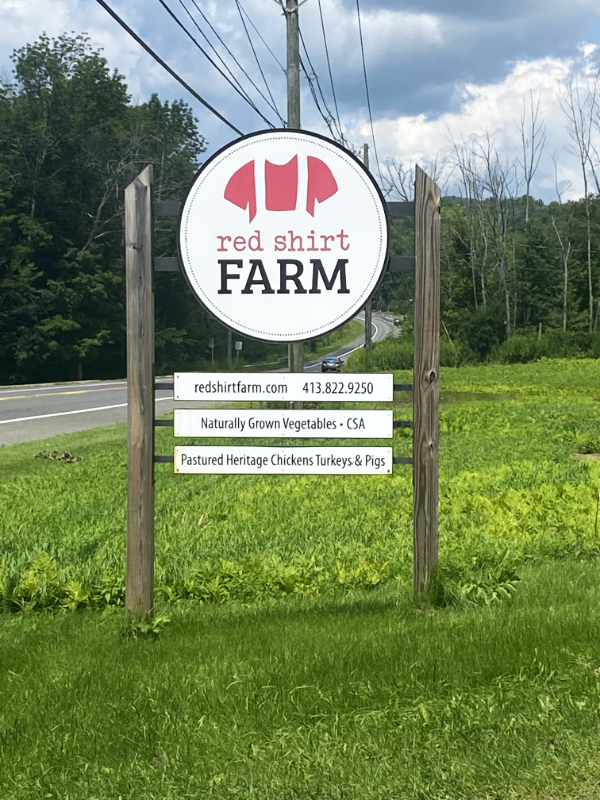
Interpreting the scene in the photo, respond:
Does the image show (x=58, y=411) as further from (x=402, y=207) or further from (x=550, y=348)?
(x=550, y=348)


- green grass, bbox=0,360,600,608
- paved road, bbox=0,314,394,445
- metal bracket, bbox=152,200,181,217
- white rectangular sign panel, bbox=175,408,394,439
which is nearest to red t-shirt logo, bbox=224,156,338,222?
metal bracket, bbox=152,200,181,217

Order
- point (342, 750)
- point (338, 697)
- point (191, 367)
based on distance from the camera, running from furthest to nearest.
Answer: point (191, 367) → point (338, 697) → point (342, 750)

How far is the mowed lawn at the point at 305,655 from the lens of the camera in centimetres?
302

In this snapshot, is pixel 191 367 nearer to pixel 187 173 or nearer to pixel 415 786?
pixel 187 173

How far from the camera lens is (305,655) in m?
4.10

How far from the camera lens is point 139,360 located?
4656 mm

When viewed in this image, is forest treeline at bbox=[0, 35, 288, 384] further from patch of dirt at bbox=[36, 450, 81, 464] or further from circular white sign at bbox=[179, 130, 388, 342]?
circular white sign at bbox=[179, 130, 388, 342]

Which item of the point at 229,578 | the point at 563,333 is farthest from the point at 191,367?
the point at 229,578

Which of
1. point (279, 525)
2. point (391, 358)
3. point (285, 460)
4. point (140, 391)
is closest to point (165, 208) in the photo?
point (140, 391)

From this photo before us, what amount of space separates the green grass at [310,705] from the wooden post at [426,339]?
761mm

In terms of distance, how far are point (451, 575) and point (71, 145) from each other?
54200 millimetres

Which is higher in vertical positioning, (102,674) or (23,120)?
A: (23,120)

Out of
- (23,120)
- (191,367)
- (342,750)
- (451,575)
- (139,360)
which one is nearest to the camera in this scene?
(342,750)

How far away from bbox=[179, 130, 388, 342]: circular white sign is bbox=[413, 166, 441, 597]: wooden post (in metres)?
0.22
